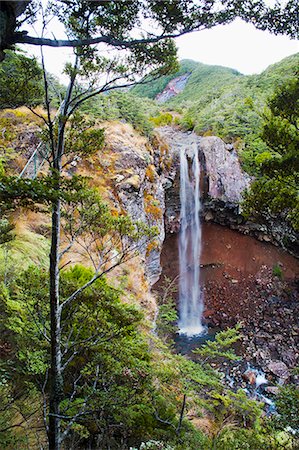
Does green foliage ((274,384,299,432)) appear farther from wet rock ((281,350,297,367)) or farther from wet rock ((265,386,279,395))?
wet rock ((281,350,297,367))

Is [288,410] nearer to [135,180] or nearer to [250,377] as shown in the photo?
[135,180]

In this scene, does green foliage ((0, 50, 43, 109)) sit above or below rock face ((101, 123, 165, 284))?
above

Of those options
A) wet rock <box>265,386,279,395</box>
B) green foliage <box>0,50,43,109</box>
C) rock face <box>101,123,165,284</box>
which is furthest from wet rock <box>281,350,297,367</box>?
green foliage <box>0,50,43,109</box>

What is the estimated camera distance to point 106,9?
2906mm

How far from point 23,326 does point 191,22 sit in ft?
12.7

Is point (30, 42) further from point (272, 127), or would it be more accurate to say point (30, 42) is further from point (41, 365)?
point (272, 127)

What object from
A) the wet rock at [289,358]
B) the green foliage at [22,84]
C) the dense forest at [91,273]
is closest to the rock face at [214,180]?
the dense forest at [91,273]

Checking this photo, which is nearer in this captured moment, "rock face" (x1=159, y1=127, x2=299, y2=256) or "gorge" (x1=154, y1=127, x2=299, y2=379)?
"gorge" (x1=154, y1=127, x2=299, y2=379)

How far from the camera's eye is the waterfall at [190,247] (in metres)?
14.4

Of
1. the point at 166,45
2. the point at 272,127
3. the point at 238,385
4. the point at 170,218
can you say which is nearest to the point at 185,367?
the point at 272,127

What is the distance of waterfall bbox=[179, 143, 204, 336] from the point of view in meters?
14.4

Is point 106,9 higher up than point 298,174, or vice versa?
point 106,9

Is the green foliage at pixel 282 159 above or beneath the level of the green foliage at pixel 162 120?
beneath

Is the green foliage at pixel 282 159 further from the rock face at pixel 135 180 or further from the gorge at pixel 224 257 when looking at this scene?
the gorge at pixel 224 257
